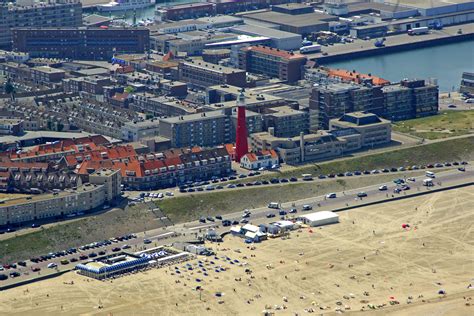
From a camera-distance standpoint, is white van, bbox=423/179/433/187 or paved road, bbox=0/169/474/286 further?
white van, bbox=423/179/433/187

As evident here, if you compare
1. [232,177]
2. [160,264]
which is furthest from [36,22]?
[160,264]

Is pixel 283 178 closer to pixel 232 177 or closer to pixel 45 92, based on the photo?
pixel 232 177

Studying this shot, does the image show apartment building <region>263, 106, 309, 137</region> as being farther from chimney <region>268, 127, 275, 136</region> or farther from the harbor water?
the harbor water

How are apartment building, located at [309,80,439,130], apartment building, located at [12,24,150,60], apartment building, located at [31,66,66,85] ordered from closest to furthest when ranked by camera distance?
apartment building, located at [309,80,439,130]
apartment building, located at [31,66,66,85]
apartment building, located at [12,24,150,60]

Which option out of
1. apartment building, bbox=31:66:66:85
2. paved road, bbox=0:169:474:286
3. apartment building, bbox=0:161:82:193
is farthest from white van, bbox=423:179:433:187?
apartment building, bbox=31:66:66:85

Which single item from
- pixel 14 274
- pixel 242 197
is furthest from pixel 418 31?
pixel 14 274

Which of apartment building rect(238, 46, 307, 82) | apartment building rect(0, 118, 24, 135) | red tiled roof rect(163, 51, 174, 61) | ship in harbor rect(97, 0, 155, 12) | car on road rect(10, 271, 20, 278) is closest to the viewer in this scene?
car on road rect(10, 271, 20, 278)
